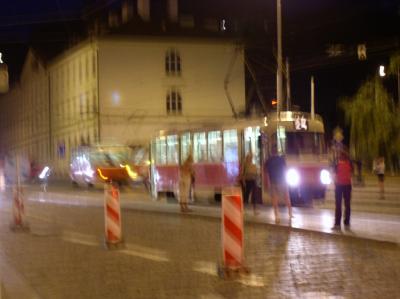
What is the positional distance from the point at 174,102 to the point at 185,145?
33.9m

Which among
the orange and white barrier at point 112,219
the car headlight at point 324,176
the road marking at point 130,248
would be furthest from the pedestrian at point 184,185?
the orange and white barrier at point 112,219

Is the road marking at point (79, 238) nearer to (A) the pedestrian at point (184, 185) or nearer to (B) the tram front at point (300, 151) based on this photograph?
(A) the pedestrian at point (184, 185)

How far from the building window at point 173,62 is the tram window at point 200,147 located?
113 feet

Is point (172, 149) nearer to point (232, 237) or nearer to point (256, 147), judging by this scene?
point (256, 147)

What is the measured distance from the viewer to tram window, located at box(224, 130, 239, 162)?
25609 millimetres

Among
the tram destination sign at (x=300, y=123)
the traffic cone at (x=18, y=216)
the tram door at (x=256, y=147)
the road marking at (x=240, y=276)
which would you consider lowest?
the road marking at (x=240, y=276)

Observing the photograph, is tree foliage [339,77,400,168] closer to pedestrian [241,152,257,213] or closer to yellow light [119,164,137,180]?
yellow light [119,164,137,180]

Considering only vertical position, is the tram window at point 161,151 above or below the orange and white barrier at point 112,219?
above

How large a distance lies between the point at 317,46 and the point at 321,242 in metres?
37.0

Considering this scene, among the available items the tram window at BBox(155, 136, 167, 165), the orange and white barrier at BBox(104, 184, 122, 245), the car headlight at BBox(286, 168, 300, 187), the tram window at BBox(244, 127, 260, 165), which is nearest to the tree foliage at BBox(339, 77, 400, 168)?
the tram window at BBox(155, 136, 167, 165)

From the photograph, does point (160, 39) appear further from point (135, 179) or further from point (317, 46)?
A: point (135, 179)

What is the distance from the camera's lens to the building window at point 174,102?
62000 millimetres

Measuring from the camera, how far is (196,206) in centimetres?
2508

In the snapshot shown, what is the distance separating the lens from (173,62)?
204 feet
